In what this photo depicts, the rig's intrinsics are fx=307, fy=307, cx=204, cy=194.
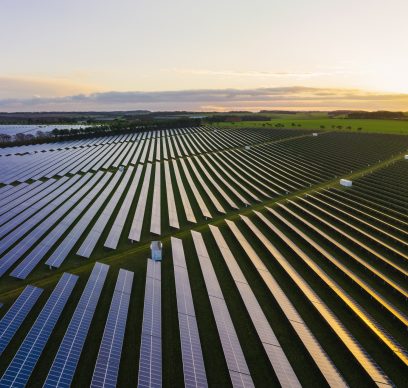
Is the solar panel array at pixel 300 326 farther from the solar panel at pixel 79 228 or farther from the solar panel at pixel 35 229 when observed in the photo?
the solar panel at pixel 35 229

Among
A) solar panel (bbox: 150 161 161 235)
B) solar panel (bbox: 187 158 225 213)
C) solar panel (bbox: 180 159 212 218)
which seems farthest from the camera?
solar panel (bbox: 187 158 225 213)

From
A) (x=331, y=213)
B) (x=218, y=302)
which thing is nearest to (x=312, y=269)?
(x=218, y=302)

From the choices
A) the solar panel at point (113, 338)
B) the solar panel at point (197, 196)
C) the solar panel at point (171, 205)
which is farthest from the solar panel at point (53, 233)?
the solar panel at point (197, 196)

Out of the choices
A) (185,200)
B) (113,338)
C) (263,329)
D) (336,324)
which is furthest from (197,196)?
(113,338)

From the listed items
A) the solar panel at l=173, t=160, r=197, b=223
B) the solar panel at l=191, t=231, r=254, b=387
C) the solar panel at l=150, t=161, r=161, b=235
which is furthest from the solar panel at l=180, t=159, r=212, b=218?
the solar panel at l=191, t=231, r=254, b=387

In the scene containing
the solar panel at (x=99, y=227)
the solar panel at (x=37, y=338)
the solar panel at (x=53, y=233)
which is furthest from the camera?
the solar panel at (x=99, y=227)

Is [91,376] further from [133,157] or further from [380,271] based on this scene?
[133,157]

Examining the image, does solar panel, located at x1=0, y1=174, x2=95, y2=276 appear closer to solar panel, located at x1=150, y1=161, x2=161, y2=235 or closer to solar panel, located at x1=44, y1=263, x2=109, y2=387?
solar panel, located at x1=44, y1=263, x2=109, y2=387
